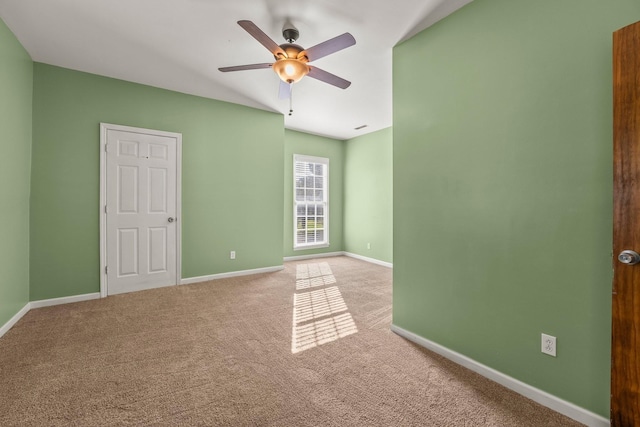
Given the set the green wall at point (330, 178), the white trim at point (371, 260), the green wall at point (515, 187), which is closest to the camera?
the green wall at point (515, 187)

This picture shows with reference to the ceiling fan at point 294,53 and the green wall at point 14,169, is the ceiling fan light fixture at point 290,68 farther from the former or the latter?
the green wall at point 14,169

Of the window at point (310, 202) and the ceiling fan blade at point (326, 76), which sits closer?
the ceiling fan blade at point (326, 76)

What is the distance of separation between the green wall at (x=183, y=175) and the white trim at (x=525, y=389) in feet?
10.4

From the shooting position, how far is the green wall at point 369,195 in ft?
18.2

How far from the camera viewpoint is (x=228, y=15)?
239 cm

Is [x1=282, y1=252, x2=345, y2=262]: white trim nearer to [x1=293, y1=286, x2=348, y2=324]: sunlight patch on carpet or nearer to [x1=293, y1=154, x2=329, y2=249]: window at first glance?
[x1=293, y1=154, x2=329, y2=249]: window

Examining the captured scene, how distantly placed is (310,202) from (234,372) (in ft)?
14.7

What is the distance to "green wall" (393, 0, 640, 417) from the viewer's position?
59.6 inches

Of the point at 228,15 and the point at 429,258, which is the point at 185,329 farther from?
the point at 228,15

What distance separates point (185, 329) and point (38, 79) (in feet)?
10.6

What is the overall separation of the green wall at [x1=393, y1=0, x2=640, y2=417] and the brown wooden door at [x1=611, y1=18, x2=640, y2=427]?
11 centimetres

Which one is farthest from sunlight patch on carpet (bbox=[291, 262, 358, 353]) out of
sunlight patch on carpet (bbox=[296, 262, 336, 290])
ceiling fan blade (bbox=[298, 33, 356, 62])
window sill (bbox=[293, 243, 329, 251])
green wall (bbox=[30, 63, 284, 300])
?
ceiling fan blade (bbox=[298, 33, 356, 62])

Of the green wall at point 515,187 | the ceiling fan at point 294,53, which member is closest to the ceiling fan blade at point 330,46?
the ceiling fan at point 294,53

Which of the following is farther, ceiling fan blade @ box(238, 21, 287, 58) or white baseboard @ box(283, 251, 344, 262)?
white baseboard @ box(283, 251, 344, 262)
